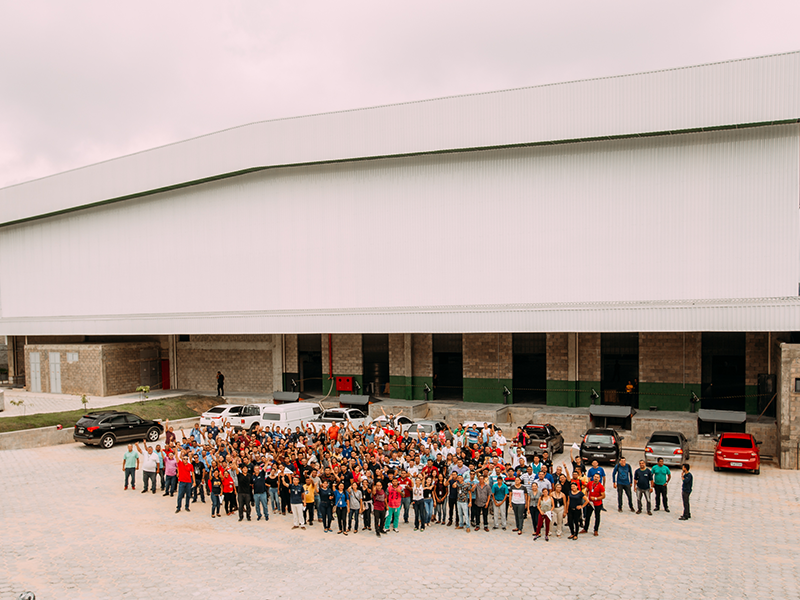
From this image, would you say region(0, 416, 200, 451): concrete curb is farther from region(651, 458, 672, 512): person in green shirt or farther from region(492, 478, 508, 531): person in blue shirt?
region(651, 458, 672, 512): person in green shirt

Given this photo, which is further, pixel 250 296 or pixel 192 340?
pixel 192 340

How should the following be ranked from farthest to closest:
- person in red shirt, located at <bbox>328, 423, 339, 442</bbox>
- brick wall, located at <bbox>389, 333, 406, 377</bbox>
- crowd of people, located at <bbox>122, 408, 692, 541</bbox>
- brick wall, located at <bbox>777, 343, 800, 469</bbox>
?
brick wall, located at <bbox>389, 333, 406, 377</bbox>, person in red shirt, located at <bbox>328, 423, 339, 442</bbox>, brick wall, located at <bbox>777, 343, 800, 469</bbox>, crowd of people, located at <bbox>122, 408, 692, 541</bbox>

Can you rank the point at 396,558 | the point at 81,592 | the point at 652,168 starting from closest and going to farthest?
the point at 81,592 < the point at 396,558 < the point at 652,168

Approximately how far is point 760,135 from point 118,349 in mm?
37600

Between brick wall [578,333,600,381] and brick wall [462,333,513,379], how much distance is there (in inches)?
143

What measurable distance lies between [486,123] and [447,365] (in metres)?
13.6

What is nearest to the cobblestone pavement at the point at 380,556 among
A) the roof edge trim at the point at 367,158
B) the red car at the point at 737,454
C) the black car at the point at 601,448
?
the red car at the point at 737,454

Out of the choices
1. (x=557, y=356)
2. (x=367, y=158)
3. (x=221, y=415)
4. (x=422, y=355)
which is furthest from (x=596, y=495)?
(x=367, y=158)

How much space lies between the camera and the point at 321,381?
3888 cm

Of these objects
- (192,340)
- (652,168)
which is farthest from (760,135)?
(192,340)

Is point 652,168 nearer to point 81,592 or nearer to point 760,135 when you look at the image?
point 760,135

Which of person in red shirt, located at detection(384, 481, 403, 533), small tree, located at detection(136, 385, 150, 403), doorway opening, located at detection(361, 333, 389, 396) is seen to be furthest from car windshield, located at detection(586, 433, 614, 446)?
small tree, located at detection(136, 385, 150, 403)

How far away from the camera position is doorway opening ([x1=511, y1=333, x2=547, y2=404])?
32.6 m

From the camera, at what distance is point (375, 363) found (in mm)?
36781
